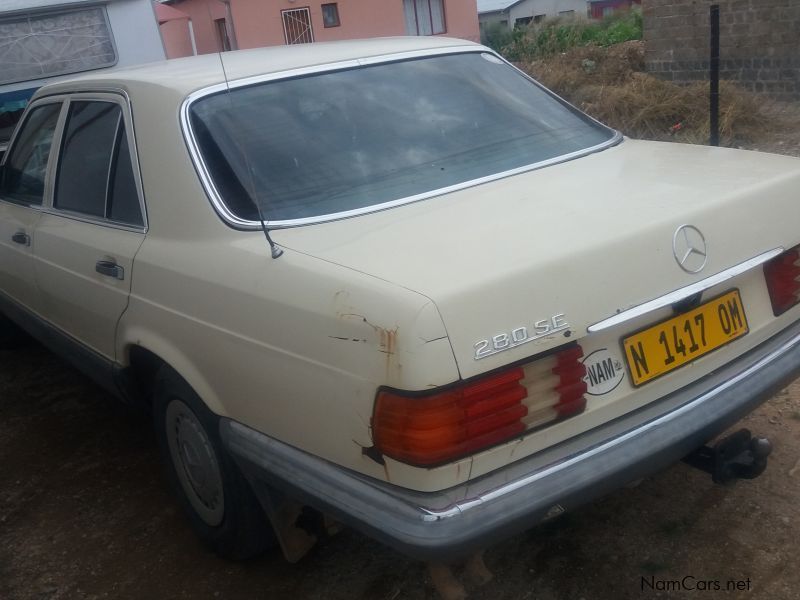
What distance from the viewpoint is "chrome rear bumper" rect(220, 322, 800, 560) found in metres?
2.10

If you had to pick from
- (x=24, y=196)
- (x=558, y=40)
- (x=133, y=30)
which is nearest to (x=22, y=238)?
(x=24, y=196)

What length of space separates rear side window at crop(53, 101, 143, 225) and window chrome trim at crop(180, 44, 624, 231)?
40 cm

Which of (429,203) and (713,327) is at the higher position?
(429,203)

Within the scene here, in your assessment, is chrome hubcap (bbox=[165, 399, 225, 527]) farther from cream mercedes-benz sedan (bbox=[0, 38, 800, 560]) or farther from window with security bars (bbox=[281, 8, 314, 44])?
window with security bars (bbox=[281, 8, 314, 44])

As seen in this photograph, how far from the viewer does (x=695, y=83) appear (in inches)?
423

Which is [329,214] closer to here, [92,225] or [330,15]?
[92,225]

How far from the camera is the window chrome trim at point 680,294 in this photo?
227 cm

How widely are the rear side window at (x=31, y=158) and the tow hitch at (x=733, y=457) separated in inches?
120

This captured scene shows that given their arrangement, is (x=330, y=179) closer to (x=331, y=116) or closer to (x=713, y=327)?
(x=331, y=116)

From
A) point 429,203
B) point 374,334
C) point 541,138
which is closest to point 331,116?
point 429,203

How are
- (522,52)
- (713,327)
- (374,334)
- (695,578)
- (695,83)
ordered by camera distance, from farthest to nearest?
(522,52) → (695,83) → (695,578) → (713,327) → (374,334)

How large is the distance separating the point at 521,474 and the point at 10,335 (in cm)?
445

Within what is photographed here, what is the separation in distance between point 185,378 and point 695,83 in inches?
372

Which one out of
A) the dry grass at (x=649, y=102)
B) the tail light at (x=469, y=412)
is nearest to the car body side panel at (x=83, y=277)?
the tail light at (x=469, y=412)
